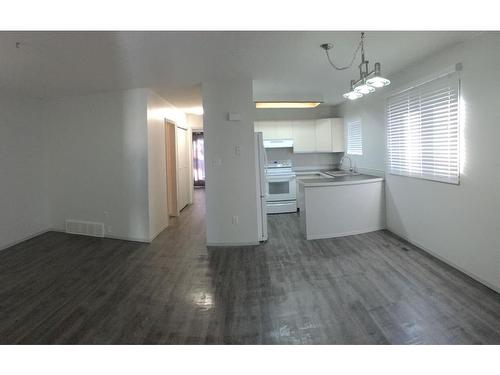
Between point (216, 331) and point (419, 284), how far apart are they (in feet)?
6.83

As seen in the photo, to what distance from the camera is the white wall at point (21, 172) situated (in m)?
4.54

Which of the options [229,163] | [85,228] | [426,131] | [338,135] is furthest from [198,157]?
[426,131]

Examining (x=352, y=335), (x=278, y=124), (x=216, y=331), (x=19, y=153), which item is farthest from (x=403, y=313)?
(x=19, y=153)

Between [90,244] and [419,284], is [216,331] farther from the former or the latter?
[90,244]

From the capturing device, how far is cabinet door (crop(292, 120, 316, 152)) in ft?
21.4

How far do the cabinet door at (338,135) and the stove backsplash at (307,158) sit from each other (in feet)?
1.11

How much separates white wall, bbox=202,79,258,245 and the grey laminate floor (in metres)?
0.38

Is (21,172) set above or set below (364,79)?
below

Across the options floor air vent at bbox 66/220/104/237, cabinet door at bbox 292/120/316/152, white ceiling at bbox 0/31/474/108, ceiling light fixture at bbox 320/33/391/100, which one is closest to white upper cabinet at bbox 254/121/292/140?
cabinet door at bbox 292/120/316/152

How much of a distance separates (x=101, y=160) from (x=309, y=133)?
4383 mm

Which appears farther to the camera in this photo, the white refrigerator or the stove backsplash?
the stove backsplash

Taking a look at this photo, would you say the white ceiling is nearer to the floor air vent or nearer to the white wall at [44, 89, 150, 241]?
the white wall at [44, 89, 150, 241]

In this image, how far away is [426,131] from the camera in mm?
3582

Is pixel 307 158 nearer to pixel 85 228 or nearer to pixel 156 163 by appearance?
pixel 156 163
